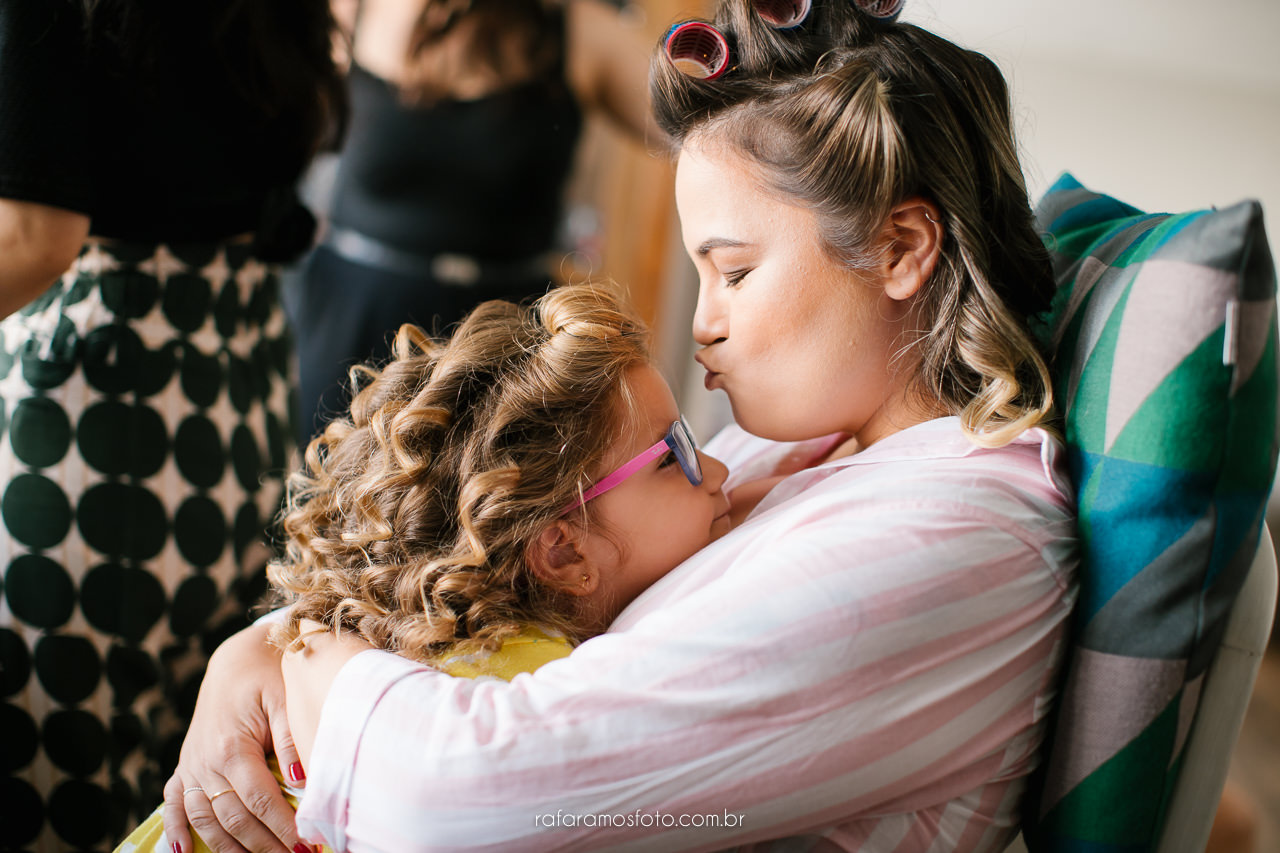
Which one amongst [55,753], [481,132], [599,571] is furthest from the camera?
[481,132]

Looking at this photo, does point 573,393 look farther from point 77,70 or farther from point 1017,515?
point 77,70

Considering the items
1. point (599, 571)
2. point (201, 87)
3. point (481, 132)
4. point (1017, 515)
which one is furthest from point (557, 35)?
point (1017, 515)

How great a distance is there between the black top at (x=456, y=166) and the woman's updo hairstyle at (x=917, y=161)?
0.98 metres

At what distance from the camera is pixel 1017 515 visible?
0.76 metres

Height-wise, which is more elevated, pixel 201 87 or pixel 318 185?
pixel 201 87

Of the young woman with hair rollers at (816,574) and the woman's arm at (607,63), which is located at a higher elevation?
the woman's arm at (607,63)

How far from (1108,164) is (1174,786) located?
2303mm

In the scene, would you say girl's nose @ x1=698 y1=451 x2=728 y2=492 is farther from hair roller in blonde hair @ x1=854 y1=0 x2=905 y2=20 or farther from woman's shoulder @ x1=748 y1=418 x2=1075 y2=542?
hair roller in blonde hair @ x1=854 y1=0 x2=905 y2=20

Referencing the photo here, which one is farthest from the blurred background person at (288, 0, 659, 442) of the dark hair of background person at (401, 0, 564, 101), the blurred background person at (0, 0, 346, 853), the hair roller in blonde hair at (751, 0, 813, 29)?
the hair roller in blonde hair at (751, 0, 813, 29)

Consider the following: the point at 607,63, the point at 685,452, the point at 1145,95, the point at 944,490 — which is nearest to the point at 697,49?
the point at 685,452

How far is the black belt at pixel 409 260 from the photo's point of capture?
6.57 feet

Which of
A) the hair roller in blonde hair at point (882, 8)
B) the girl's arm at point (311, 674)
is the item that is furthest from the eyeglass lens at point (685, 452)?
the hair roller in blonde hair at point (882, 8)

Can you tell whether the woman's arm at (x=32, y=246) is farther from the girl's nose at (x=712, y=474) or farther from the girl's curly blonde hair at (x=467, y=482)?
the girl's nose at (x=712, y=474)

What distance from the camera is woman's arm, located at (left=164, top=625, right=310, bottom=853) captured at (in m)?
0.87
